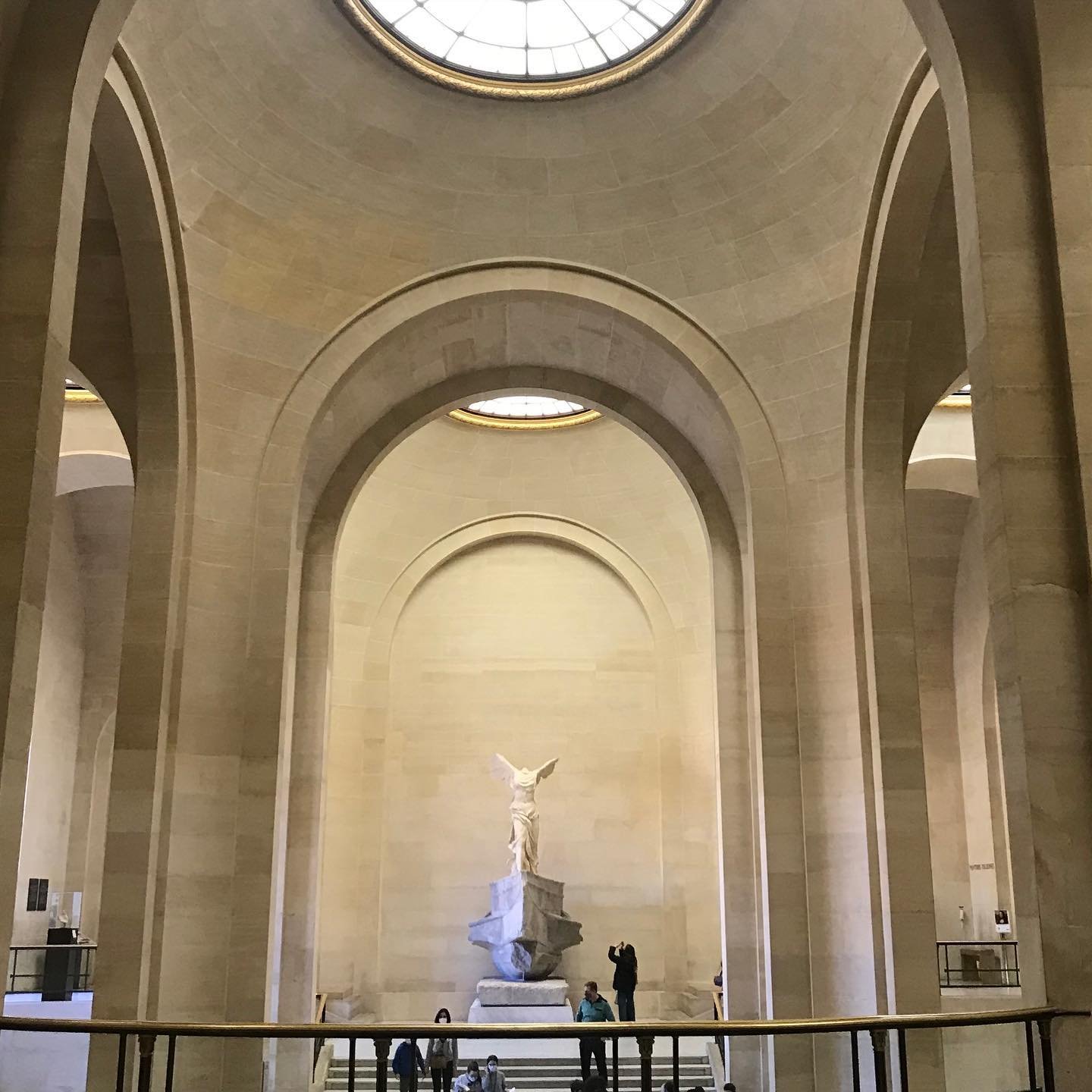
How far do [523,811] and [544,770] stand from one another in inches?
27.8

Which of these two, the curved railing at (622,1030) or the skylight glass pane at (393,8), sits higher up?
the skylight glass pane at (393,8)

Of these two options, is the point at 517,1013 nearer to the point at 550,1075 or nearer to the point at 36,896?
the point at 36,896

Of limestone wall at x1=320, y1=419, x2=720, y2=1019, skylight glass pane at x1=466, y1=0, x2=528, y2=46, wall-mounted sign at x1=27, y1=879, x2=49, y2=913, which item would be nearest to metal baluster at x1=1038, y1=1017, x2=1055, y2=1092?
skylight glass pane at x1=466, y1=0, x2=528, y2=46

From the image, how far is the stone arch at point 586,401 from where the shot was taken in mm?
10828

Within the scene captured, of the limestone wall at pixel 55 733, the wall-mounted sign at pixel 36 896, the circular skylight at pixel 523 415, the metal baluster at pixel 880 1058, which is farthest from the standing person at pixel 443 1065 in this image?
the wall-mounted sign at pixel 36 896

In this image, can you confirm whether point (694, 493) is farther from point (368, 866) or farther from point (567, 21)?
point (368, 866)

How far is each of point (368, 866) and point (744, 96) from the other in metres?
12.6

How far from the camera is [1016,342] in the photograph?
5.59 m

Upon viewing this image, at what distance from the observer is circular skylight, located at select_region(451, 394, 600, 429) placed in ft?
60.8

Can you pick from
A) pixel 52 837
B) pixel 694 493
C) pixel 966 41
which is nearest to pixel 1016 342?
pixel 966 41

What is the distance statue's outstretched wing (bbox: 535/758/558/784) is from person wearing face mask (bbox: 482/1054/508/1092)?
11248 millimetres

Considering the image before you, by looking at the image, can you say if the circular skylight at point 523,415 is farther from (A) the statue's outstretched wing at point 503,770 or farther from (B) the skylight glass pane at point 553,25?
(B) the skylight glass pane at point 553,25

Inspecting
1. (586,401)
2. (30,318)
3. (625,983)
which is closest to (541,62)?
(586,401)

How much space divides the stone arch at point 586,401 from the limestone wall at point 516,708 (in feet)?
16.4
